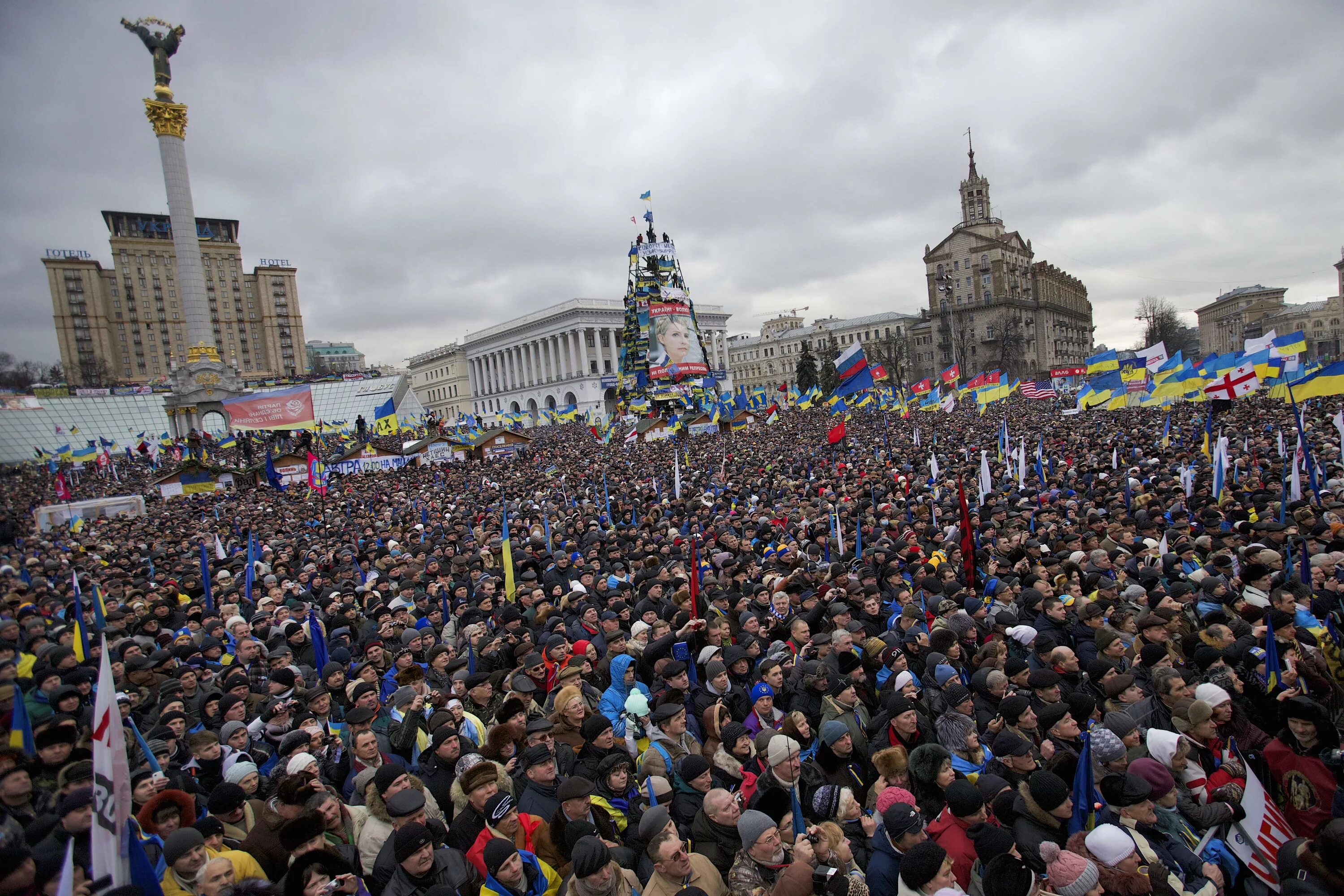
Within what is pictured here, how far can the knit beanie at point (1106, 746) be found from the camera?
3.40 meters

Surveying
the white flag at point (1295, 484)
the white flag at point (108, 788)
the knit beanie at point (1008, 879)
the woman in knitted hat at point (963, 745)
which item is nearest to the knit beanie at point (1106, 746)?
the woman in knitted hat at point (963, 745)

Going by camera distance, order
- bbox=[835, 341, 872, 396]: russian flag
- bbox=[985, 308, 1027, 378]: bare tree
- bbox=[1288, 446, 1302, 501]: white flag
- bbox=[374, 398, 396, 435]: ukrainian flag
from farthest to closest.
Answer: bbox=[985, 308, 1027, 378]: bare tree < bbox=[374, 398, 396, 435]: ukrainian flag < bbox=[835, 341, 872, 396]: russian flag < bbox=[1288, 446, 1302, 501]: white flag

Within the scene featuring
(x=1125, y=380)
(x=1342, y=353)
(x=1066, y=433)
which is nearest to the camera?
(x=1066, y=433)

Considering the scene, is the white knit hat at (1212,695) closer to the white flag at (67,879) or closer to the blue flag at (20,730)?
the white flag at (67,879)

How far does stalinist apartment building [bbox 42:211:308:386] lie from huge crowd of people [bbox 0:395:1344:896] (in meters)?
58.5

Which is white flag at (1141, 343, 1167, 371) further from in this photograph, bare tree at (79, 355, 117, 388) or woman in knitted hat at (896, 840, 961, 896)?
bare tree at (79, 355, 117, 388)

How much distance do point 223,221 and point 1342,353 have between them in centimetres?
13069

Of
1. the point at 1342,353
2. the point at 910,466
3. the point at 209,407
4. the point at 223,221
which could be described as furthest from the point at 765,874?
the point at 223,221

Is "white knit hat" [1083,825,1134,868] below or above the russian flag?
below

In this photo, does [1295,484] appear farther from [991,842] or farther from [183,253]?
[183,253]

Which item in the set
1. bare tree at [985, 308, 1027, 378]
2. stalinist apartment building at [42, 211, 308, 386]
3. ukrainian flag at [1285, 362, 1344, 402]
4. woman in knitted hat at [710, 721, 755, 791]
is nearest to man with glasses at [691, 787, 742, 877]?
woman in knitted hat at [710, 721, 755, 791]

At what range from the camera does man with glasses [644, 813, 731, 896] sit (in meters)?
2.84

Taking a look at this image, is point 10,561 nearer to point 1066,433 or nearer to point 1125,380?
point 1066,433

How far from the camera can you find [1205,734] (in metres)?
3.75
